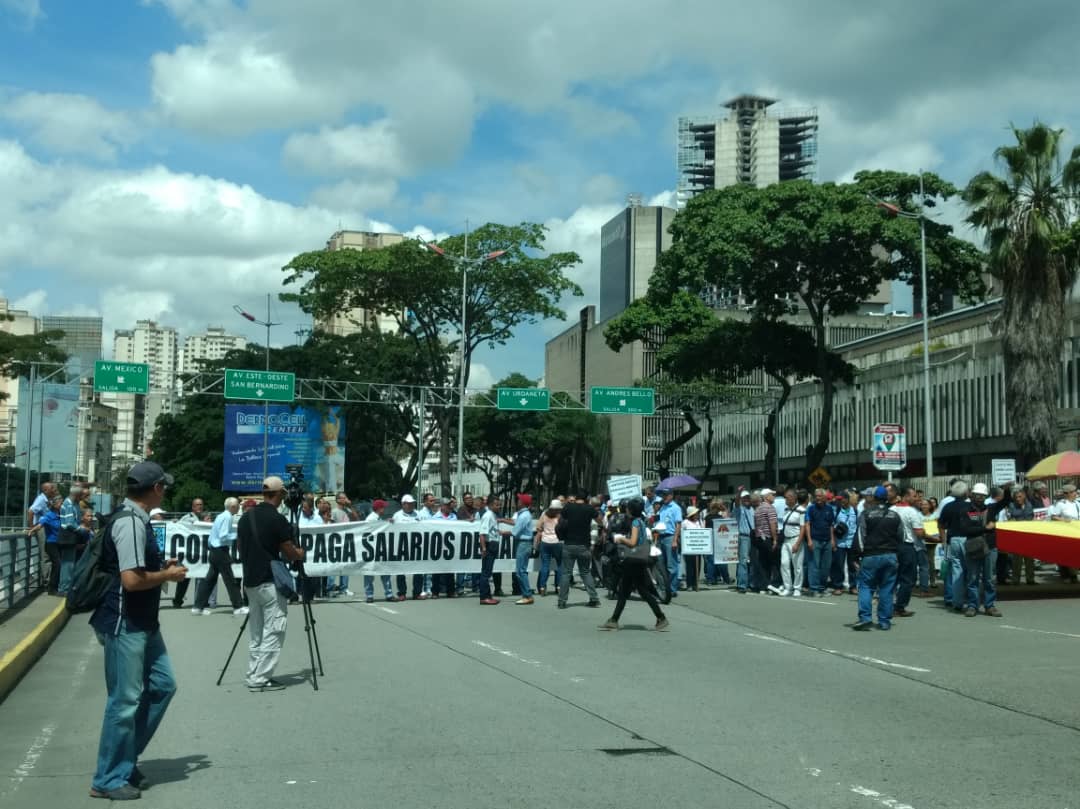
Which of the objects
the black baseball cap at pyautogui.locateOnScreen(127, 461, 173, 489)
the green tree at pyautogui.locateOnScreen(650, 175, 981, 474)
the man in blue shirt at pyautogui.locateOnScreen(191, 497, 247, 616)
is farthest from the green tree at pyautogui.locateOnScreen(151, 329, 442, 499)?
the black baseball cap at pyautogui.locateOnScreen(127, 461, 173, 489)

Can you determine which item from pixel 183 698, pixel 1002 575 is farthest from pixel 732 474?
pixel 183 698

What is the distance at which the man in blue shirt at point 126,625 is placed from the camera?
6.87 meters

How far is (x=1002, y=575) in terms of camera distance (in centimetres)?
2159

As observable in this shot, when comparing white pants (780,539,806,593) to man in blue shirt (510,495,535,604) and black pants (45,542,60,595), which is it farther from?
black pants (45,542,60,595)

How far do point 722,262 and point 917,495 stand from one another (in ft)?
65.0

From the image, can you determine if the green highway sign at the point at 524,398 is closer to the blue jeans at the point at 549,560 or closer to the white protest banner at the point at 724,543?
the white protest banner at the point at 724,543

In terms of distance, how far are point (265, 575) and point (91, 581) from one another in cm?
422

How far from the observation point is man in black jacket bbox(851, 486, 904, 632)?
15.3m

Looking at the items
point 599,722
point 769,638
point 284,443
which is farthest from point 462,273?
point 599,722

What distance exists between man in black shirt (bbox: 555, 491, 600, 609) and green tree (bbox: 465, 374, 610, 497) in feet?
176

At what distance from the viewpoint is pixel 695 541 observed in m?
23.0

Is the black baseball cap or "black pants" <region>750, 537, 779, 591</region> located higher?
the black baseball cap

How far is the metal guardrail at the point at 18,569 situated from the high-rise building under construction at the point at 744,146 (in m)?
163

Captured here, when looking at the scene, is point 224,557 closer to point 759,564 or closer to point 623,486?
point 759,564
